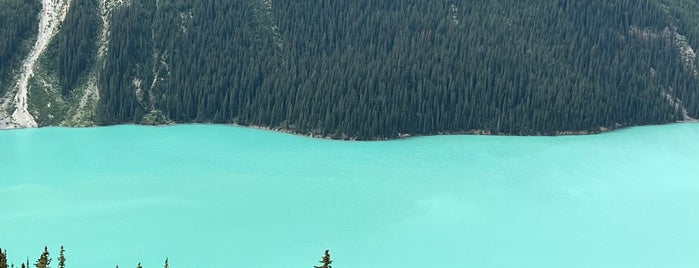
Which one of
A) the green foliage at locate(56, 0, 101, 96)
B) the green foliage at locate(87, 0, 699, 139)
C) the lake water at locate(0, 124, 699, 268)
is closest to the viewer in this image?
the lake water at locate(0, 124, 699, 268)

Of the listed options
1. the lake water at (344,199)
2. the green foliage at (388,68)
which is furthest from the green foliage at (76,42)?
the lake water at (344,199)

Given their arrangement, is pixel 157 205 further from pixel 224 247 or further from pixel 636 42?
pixel 636 42

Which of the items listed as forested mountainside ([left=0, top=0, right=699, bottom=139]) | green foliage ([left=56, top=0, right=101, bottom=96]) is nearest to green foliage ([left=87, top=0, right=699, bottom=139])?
forested mountainside ([left=0, top=0, right=699, bottom=139])

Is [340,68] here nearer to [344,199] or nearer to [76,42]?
[76,42]

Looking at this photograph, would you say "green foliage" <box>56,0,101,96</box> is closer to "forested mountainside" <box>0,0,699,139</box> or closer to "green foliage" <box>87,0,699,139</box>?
"forested mountainside" <box>0,0,699,139</box>

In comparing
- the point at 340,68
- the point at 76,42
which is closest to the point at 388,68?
the point at 340,68
